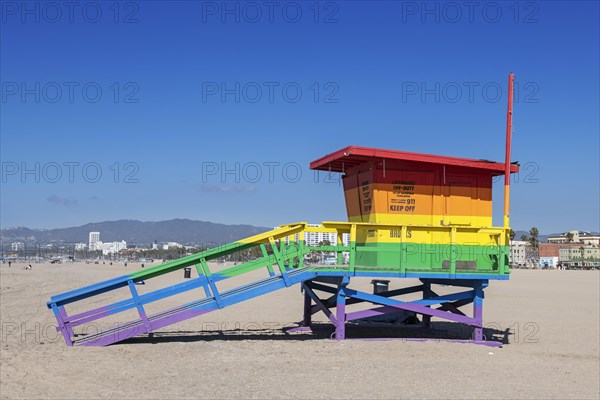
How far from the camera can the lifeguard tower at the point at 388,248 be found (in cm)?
1277

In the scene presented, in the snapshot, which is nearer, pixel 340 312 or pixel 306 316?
pixel 340 312

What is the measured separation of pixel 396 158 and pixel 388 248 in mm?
1968

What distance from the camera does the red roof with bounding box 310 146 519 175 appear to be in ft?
43.0

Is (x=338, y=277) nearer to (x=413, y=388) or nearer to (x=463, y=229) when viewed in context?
(x=463, y=229)

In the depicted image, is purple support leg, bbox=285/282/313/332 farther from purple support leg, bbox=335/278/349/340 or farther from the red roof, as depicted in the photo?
the red roof

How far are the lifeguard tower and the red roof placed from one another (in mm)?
23

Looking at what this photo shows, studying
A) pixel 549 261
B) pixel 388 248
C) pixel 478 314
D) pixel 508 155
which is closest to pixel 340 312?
pixel 388 248

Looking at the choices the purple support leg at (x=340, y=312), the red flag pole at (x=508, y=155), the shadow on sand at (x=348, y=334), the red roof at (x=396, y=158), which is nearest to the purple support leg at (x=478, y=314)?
the shadow on sand at (x=348, y=334)

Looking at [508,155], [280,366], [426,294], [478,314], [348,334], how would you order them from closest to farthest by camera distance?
[280,366], [508,155], [478,314], [348,334], [426,294]

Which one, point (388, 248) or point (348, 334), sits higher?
point (388, 248)

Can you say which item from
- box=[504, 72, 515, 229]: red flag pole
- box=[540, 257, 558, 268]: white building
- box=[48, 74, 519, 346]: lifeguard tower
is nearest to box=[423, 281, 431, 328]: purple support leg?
box=[48, 74, 519, 346]: lifeguard tower

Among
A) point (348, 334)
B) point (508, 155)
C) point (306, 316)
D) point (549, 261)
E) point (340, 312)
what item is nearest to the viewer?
point (340, 312)

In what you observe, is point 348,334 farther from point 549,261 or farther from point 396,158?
point 549,261

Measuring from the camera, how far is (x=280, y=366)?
10.7m
